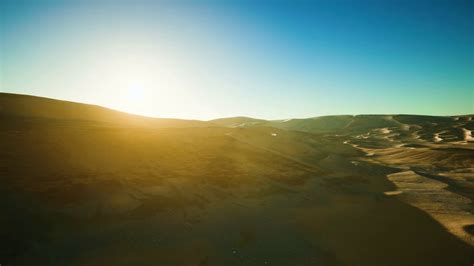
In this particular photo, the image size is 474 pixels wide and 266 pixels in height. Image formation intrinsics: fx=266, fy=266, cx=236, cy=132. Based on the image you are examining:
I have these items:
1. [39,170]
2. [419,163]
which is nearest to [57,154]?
[39,170]

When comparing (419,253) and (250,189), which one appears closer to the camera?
(419,253)

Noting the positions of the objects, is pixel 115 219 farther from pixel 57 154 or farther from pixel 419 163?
pixel 419 163

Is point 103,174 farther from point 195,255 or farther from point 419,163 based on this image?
point 419,163

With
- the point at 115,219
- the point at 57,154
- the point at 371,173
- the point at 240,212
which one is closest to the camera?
→ the point at 115,219

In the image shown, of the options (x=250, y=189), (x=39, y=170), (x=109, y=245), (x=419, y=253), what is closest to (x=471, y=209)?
(x=419, y=253)

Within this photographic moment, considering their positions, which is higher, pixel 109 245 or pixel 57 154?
pixel 57 154

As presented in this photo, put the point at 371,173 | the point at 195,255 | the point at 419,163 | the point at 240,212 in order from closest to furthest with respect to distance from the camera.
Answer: the point at 195,255 < the point at 240,212 < the point at 371,173 < the point at 419,163
